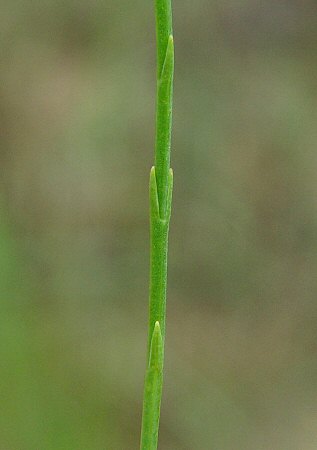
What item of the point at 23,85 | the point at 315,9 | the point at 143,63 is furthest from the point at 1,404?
the point at 315,9

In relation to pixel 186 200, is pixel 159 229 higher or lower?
higher

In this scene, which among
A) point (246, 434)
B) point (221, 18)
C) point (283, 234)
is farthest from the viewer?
point (221, 18)

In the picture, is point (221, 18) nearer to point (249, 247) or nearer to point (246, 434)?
point (249, 247)

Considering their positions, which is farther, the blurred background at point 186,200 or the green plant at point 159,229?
the blurred background at point 186,200

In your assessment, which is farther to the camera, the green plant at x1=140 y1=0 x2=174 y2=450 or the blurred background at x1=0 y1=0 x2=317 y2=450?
the blurred background at x1=0 y1=0 x2=317 y2=450
